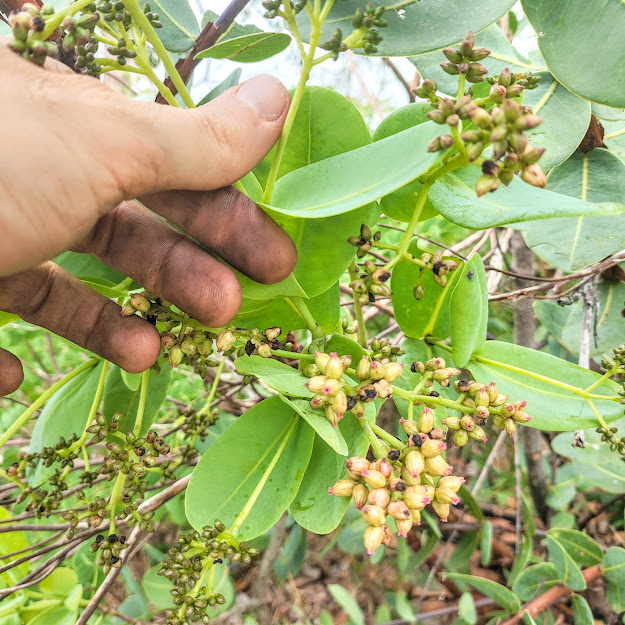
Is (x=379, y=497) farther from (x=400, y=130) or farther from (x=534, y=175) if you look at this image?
(x=400, y=130)

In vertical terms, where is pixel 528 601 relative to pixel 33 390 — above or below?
below

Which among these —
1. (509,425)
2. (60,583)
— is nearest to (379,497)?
(509,425)

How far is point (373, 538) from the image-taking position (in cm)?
71

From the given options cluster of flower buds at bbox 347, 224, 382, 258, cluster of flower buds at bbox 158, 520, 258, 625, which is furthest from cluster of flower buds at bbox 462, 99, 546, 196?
cluster of flower buds at bbox 158, 520, 258, 625

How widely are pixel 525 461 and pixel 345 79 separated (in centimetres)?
236

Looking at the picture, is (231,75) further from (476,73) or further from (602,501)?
(602,501)

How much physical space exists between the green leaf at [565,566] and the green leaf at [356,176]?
1.27 m

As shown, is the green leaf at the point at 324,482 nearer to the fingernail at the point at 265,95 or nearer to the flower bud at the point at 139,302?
the flower bud at the point at 139,302

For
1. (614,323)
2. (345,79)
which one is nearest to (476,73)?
(614,323)

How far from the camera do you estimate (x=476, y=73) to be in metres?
0.74

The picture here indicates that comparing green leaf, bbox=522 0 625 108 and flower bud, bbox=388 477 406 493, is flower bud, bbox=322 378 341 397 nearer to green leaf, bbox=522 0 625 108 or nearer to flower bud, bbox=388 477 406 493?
flower bud, bbox=388 477 406 493

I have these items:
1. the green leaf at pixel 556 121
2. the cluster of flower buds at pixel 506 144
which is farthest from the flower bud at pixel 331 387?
the green leaf at pixel 556 121

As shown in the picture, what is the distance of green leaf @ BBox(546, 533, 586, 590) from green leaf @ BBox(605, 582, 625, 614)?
0.41 feet

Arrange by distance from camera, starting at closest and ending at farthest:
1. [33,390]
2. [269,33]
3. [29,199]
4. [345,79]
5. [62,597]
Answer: [29,199]
[269,33]
[62,597]
[33,390]
[345,79]
